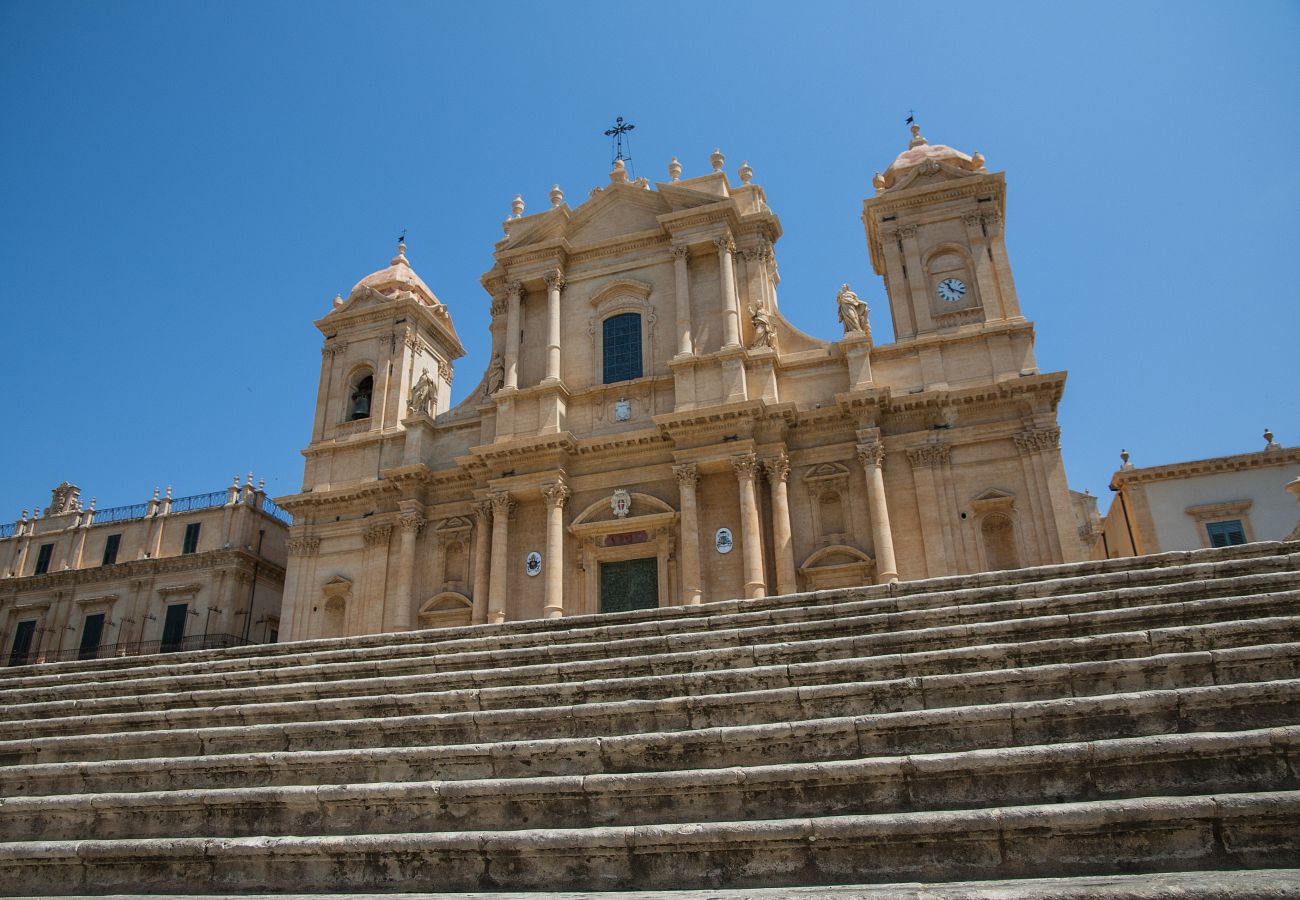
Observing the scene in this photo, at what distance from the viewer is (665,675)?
9477mm

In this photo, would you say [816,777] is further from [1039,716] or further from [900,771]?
[1039,716]

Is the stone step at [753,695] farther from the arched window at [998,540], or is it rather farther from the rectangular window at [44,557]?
the rectangular window at [44,557]

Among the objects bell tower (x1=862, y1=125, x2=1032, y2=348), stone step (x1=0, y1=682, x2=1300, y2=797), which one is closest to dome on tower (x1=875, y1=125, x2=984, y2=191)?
bell tower (x1=862, y1=125, x2=1032, y2=348)

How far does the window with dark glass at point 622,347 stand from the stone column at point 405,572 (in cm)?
670

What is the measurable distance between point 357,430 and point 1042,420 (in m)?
20.1

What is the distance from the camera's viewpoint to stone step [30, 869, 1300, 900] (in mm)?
4993

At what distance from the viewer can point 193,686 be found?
12461 mm

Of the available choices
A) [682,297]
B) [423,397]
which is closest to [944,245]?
[682,297]

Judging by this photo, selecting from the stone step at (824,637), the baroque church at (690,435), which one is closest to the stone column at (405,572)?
the baroque church at (690,435)

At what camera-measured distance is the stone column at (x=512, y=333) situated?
26212 millimetres

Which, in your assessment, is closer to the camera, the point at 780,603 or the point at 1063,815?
the point at 1063,815

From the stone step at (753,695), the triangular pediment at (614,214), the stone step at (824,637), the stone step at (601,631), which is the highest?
the triangular pediment at (614,214)

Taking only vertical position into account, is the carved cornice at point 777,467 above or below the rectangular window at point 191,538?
below

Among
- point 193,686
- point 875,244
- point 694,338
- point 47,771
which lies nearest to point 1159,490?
point 875,244
